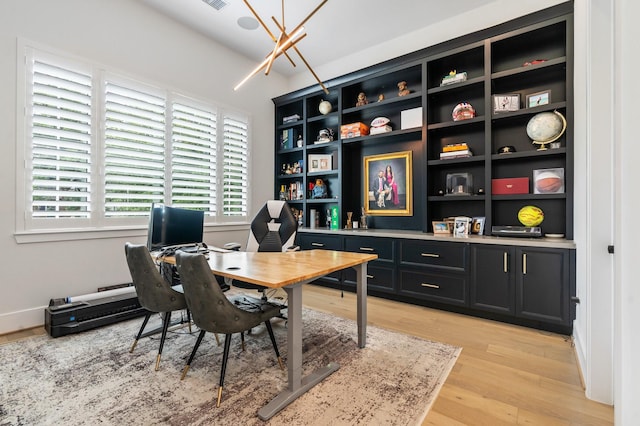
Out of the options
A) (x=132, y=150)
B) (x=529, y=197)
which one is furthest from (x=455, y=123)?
(x=132, y=150)

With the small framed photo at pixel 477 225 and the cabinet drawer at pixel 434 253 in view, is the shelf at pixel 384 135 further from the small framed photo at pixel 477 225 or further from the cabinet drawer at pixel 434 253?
the cabinet drawer at pixel 434 253

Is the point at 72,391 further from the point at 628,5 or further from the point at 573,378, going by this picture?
the point at 573,378

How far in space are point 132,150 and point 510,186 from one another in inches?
167

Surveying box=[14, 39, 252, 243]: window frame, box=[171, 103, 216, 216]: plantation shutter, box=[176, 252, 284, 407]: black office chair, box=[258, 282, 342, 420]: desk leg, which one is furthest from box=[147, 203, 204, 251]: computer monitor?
box=[258, 282, 342, 420]: desk leg

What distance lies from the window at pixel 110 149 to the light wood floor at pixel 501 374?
51.2 inches

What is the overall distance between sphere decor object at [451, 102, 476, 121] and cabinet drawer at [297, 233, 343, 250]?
209 centimetres

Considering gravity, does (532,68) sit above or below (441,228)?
above

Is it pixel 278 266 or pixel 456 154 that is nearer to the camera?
pixel 278 266

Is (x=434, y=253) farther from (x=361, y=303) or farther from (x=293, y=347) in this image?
(x=293, y=347)

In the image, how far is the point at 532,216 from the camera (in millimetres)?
2982

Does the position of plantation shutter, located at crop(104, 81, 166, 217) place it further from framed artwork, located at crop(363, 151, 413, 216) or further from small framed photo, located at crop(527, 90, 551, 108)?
small framed photo, located at crop(527, 90, 551, 108)

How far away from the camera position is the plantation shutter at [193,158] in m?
3.73

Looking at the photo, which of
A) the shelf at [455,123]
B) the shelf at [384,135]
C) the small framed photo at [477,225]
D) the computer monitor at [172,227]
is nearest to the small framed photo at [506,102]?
the shelf at [455,123]

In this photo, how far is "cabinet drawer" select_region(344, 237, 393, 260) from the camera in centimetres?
358
